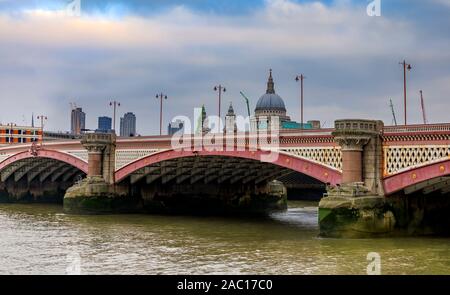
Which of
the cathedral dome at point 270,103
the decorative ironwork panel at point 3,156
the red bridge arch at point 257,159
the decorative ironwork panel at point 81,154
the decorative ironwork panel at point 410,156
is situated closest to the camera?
the decorative ironwork panel at point 410,156

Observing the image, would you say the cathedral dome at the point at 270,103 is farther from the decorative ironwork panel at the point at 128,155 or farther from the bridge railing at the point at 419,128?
the bridge railing at the point at 419,128

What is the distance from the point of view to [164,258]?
2784 centimetres

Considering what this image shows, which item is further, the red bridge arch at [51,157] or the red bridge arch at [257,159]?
the red bridge arch at [51,157]

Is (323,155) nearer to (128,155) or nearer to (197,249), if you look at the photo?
(197,249)

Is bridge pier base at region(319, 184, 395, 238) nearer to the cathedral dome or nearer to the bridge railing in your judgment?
the bridge railing

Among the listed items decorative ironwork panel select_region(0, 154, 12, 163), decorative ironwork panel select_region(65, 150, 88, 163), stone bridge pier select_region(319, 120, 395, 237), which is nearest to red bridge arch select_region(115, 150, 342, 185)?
stone bridge pier select_region(319, 120, 395, 237)

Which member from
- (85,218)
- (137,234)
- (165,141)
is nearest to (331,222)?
(137,234)

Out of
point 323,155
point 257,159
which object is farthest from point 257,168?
point 323,155

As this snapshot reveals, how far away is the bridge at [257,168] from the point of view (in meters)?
32.2

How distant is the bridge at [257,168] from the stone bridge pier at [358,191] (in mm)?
52

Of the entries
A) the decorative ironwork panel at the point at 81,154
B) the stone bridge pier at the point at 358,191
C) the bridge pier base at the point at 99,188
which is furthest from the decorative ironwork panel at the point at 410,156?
the decorative ironwork panel at the point at 81,154

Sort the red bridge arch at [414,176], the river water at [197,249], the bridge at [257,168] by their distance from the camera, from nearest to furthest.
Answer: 1. the river water at [197,249]
2. the red bridge arch at [414,176]
3. the bridge at [257,168]

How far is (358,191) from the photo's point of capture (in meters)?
32.9
